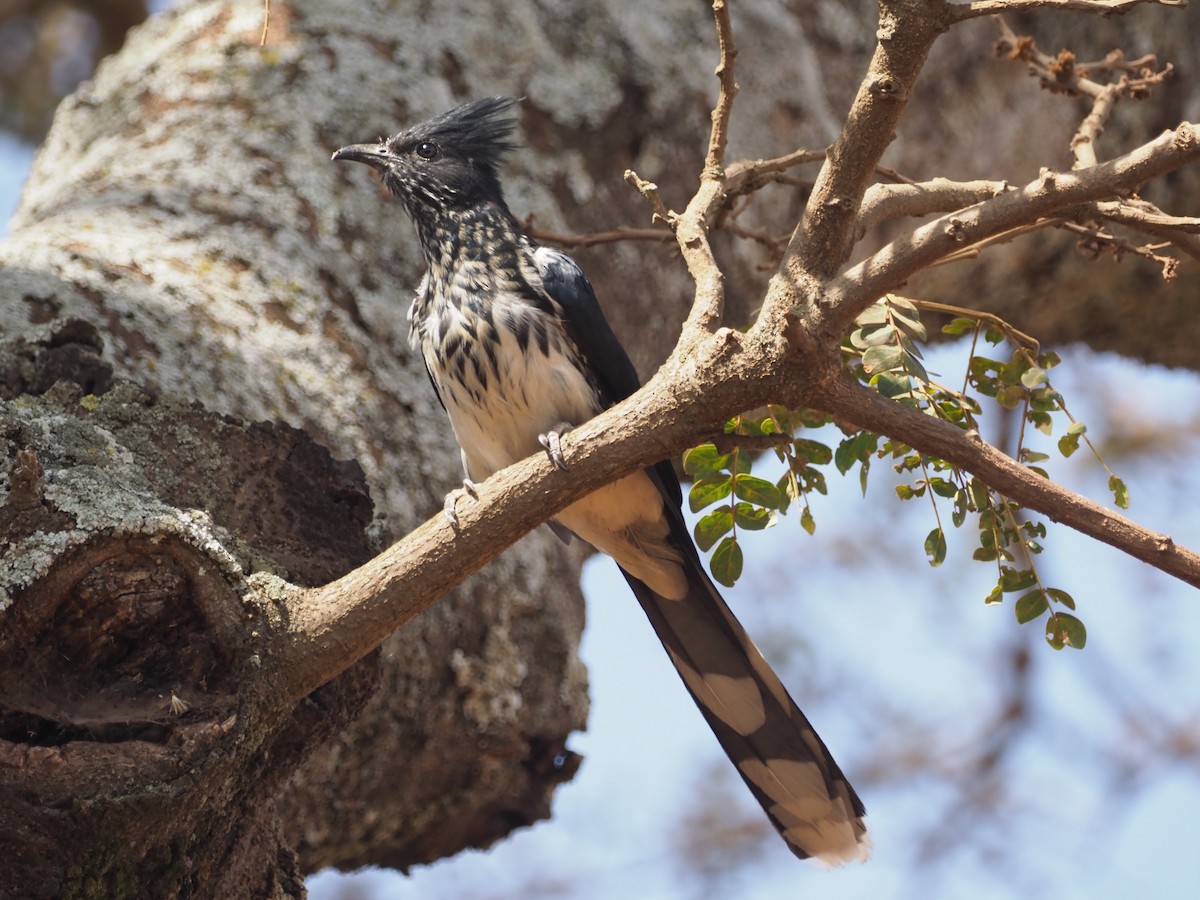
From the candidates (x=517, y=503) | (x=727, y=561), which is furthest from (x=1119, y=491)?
(x=517, y=503)

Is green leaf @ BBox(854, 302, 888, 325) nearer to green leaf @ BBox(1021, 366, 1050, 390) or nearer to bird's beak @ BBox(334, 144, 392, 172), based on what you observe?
green leaf @ BBox(1021, 366, 1050, 390)

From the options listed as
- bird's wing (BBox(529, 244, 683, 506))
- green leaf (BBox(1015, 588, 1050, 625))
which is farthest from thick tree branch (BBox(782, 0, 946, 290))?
bird's wing (BBox(529, 244, 683, 506))

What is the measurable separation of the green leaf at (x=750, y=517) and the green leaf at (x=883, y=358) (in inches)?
16.6

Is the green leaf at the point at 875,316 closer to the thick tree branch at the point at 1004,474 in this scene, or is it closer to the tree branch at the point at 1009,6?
the thick tree branch at the point at 1004,474

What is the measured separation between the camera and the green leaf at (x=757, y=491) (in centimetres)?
276

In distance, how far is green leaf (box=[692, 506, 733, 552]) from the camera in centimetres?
282

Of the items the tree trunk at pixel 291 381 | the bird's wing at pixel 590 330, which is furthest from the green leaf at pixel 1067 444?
the tree trunk at pixel 291 381

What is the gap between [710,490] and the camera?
283 centimetres

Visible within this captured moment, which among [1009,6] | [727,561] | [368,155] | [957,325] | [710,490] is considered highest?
[368,155]

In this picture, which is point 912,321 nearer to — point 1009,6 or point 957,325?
point 957,325

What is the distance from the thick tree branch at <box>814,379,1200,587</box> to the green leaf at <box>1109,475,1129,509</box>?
0.49 meters

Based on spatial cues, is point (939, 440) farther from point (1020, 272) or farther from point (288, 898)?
point (1020, 272)

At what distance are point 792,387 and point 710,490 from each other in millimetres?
677

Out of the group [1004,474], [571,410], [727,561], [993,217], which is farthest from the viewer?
[571,410]
